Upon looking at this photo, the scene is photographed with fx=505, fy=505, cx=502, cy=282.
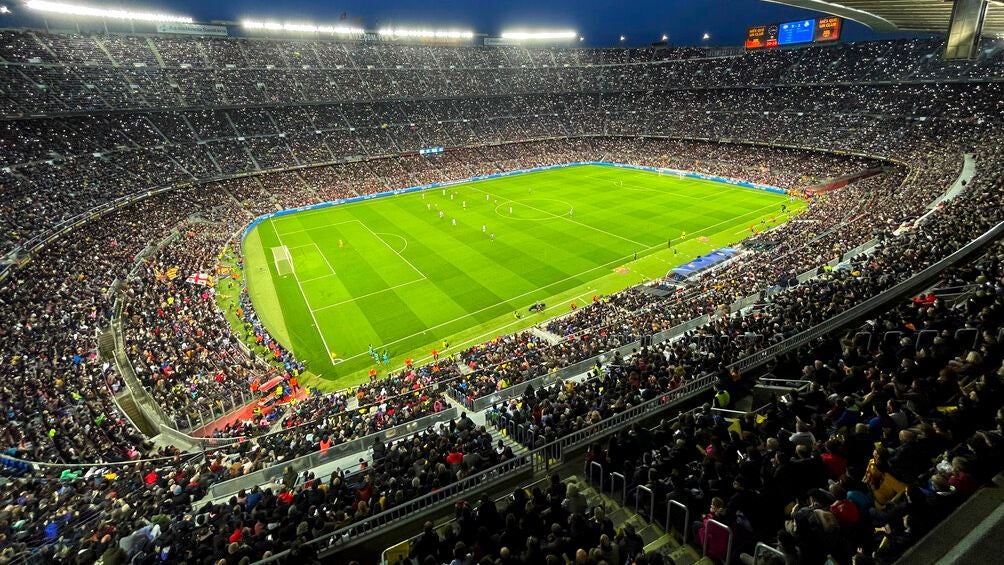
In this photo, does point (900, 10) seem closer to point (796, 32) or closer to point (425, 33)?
point (796, 32)

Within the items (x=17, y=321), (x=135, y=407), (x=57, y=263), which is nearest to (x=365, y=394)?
(x=135, y=407)

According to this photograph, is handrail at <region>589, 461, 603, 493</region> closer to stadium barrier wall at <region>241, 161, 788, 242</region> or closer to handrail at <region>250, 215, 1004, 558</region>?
handrail at <region>250, 215, 1004, 558</region>

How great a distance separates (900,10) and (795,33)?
62.4 meters

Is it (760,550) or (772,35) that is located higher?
(772,35)

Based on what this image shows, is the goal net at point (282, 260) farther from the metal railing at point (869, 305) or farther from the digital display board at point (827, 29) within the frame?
the digital display board at point (827, 29)

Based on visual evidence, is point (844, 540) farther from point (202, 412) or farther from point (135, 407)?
point (135, 407)

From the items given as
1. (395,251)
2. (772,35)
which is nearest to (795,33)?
(772,35)

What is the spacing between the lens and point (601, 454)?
8.57 metres

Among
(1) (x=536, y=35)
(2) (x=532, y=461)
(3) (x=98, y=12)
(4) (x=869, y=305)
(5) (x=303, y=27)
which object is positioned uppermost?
(1) (x=536, y=35)

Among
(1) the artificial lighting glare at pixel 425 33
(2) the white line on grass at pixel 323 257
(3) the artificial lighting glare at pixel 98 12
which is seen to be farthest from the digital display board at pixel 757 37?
(3) the artificial lighting glare at pixel 98 12

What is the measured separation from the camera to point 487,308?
102 ft

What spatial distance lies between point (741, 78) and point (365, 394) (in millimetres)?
89078

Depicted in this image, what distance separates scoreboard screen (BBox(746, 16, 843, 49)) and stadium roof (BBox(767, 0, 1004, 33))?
50.4 m

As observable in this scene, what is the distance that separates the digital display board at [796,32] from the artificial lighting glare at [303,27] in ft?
236
